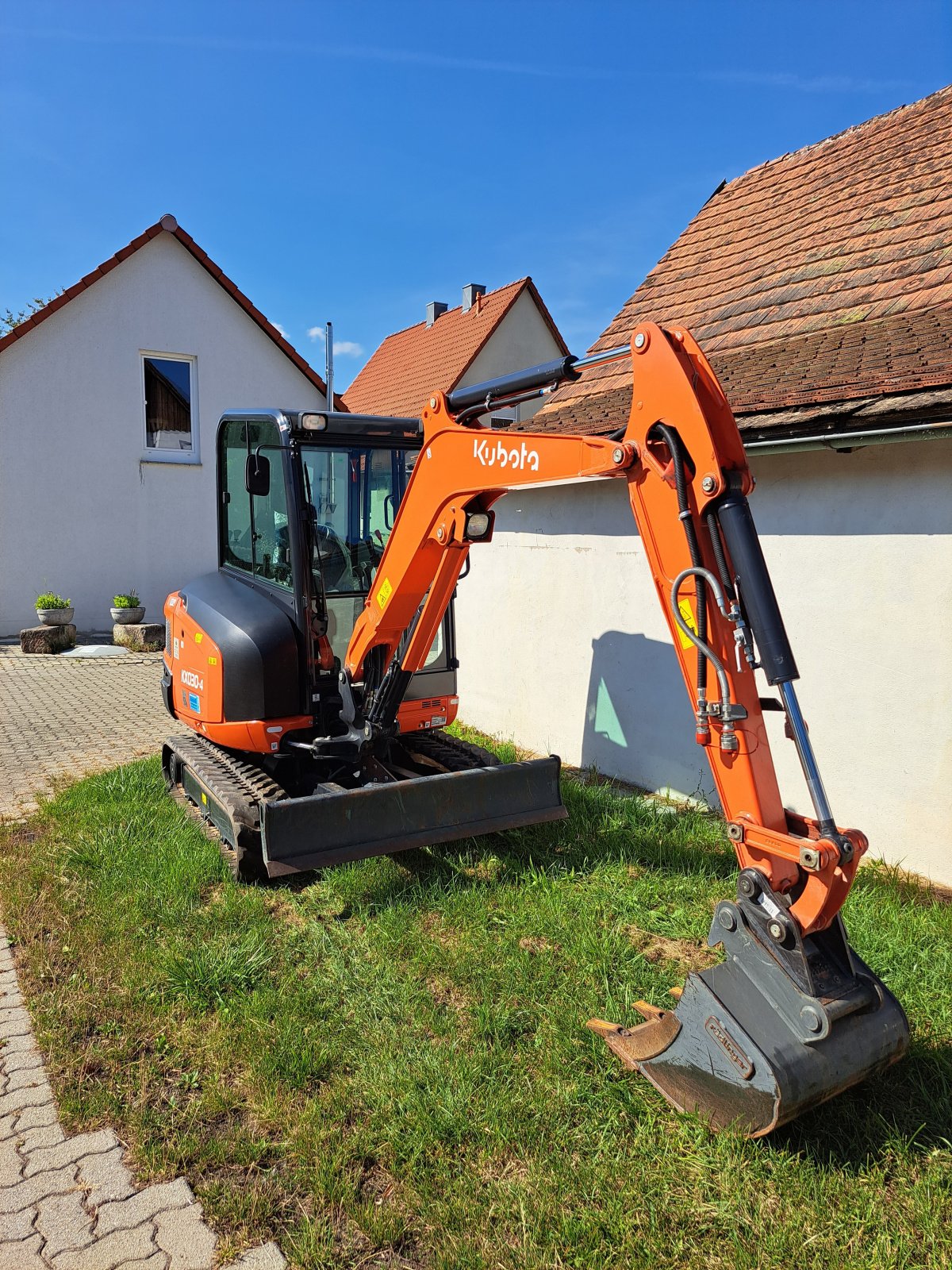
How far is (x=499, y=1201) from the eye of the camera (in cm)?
271

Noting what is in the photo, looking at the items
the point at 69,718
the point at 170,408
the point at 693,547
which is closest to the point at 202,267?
the point at 170,408

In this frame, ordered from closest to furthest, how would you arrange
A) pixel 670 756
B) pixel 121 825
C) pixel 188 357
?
pixel 121 825
pixel 670 756
pixel 188 357

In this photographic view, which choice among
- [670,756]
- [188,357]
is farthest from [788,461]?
[188,357]

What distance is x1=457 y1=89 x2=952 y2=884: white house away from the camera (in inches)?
200

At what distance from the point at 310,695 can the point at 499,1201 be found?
3.11m

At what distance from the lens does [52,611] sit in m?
13.6

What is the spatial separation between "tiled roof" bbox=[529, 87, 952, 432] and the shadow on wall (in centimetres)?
179

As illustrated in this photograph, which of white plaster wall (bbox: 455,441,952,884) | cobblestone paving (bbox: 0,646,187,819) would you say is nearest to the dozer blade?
white plaster wall (bbox: 455,441,952,884)

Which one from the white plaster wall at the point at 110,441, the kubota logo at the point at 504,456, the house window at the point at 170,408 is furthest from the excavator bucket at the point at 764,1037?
the house window at the point at 170,408

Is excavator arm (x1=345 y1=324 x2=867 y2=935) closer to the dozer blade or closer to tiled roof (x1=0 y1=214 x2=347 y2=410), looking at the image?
the dozer blade

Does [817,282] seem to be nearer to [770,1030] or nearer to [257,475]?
[257,475]

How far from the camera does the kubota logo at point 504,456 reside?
393cm

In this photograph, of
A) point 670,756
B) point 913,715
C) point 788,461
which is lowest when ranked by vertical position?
point 670,756

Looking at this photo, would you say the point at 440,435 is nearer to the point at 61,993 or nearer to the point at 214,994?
the point at 214,994
